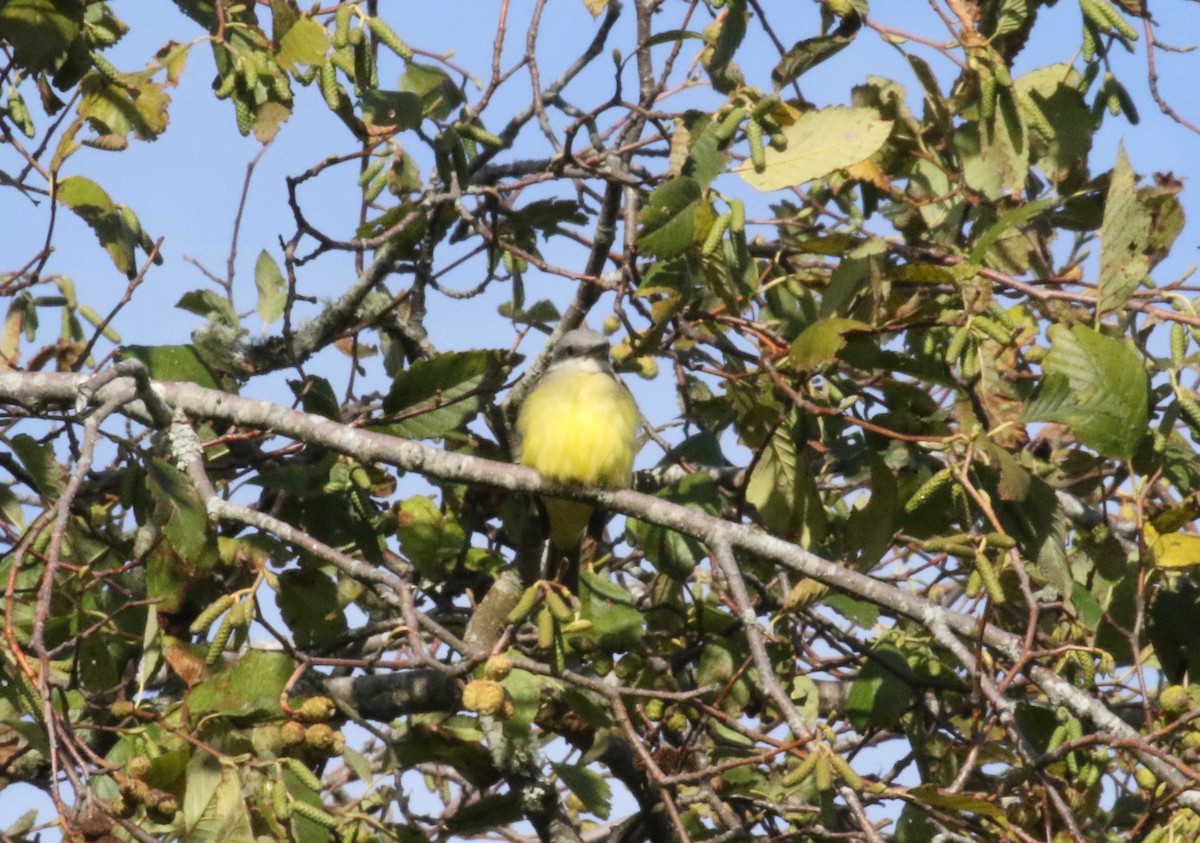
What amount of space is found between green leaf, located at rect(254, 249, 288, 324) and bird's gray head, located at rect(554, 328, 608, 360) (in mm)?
1032

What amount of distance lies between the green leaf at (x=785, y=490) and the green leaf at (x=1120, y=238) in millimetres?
921

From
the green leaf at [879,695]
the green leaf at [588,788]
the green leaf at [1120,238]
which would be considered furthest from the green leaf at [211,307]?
the green leaf at [1120,238]

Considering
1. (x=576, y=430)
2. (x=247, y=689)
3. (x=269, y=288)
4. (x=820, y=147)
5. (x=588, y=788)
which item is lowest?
(x=588, y=788)

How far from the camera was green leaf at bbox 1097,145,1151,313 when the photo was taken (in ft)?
11.3

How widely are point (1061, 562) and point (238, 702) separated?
2122mm

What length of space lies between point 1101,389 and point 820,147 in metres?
0.93

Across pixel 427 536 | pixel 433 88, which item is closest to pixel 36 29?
pixel 433 88

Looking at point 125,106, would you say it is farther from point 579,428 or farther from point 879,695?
point 879,695

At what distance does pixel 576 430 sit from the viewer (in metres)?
4.51

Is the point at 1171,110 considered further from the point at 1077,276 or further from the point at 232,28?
the point at 232,28

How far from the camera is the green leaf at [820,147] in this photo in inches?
139

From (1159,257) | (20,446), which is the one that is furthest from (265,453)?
(1159,257)

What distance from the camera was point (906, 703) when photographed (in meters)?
3.85

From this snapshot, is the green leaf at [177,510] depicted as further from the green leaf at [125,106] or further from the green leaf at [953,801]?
the green leaf at [953,801]
